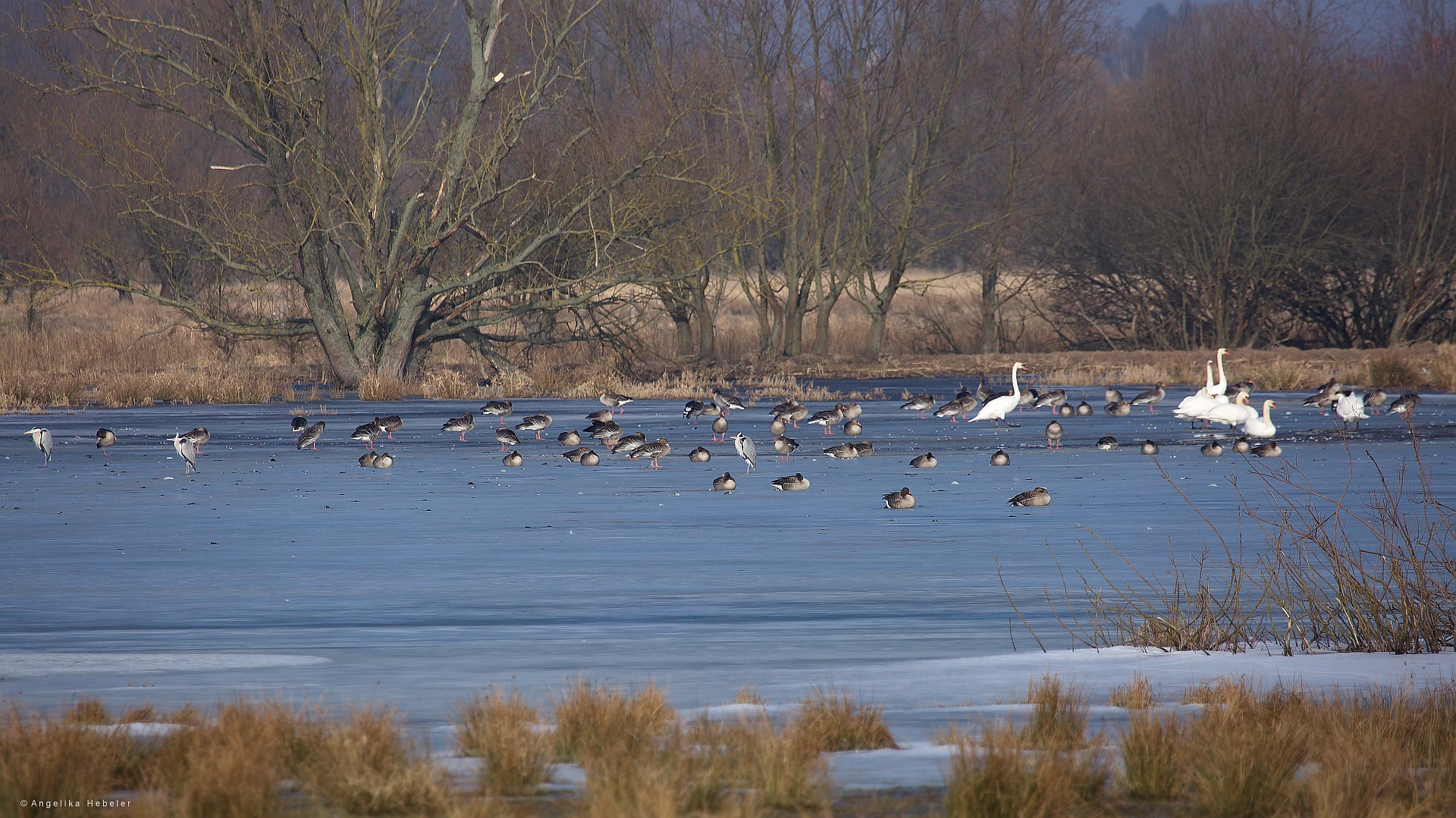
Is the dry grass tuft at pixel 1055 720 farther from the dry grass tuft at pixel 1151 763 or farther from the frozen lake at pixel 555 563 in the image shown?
the frozen lake at pixel 555 563

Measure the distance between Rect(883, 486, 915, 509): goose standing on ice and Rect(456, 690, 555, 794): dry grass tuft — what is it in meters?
8.93

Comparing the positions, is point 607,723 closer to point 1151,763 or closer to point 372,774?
point 372,774

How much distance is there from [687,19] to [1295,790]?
126 ft

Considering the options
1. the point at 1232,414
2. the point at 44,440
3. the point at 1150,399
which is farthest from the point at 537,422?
the point at 1150,399

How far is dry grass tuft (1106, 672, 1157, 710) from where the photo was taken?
662 centimetres

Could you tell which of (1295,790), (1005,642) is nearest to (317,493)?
(1005,642)

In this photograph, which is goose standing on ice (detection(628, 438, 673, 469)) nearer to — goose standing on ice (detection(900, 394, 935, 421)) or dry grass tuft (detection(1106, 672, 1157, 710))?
goose standing on ice (detection(900, 394, 935, 421))

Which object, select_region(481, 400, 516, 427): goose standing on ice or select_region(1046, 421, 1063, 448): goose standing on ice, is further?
select_region(481, 400, 516, 427): goose standing on ice

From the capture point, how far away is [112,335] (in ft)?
136

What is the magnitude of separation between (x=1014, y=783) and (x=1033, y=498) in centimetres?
990

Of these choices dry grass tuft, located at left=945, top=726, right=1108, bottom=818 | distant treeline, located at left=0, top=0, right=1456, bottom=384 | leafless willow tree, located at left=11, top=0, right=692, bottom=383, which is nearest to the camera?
dry grass tuft, located at left=945, top=726, right=1108, bottom=818

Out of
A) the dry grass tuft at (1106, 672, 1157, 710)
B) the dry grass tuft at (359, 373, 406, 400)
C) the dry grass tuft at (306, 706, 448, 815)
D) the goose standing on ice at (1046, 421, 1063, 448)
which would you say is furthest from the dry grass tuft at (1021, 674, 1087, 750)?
the dry grass tuft at (359, 373, 406, 400)

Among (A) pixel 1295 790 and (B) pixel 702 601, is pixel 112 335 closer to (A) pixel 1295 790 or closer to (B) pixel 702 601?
(B) pixel 702 601

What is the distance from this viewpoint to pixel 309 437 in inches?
829
